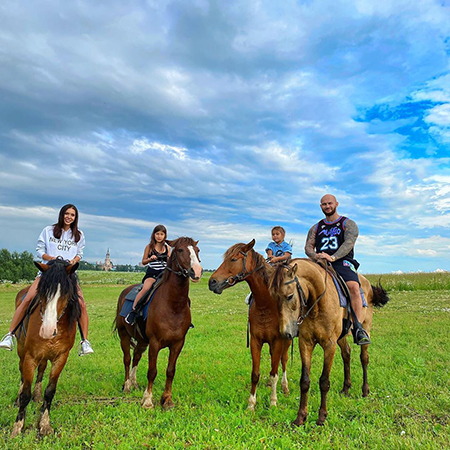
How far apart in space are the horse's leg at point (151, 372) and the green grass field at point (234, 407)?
21 centimetres

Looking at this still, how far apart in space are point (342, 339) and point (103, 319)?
1411 cm

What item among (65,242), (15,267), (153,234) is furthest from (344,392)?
(15,267)

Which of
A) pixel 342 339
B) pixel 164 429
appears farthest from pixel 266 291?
pixel 164 429

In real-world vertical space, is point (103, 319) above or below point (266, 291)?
below

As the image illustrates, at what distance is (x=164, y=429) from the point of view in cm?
497

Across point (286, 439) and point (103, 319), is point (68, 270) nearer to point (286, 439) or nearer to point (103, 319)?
point (286, 439)

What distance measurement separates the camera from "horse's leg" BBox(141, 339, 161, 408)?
595 centimetres

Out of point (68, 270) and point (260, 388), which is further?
point (260, 388)

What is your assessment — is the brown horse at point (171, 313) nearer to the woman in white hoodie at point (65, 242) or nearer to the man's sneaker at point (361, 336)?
the woman in white hoodie at point (65, 242)

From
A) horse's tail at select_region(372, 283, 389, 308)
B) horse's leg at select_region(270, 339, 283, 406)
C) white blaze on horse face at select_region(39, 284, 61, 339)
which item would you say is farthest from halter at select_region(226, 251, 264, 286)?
horse's tail at select_region(372, 283, 389, 308)

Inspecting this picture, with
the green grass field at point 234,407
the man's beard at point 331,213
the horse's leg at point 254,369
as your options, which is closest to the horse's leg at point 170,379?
the green grass field at point 234,407

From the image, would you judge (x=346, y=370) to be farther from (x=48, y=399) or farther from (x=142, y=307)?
(x=48, y=399)

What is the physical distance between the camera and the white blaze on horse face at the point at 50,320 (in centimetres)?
469

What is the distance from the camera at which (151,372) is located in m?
6.08
